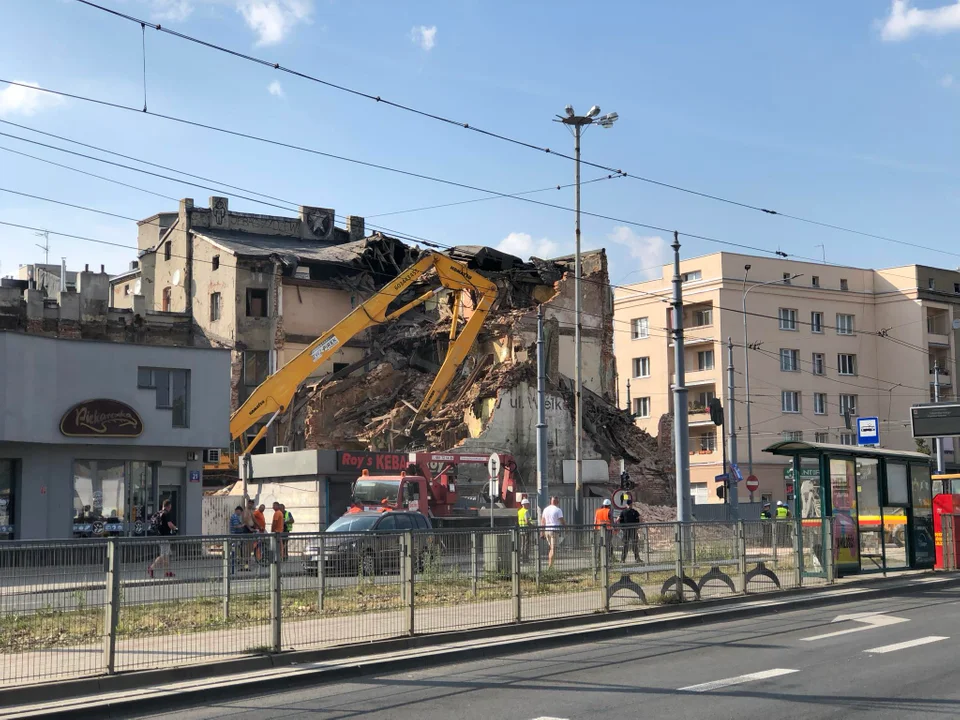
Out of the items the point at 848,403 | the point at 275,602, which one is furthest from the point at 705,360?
the point at 275,602

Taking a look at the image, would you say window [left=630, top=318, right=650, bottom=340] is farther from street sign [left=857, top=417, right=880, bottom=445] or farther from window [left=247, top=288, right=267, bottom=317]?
street sign [left=857, top=417, right=880, bottom=445]

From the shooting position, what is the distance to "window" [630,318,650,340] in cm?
7188

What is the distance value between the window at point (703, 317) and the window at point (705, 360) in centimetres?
179

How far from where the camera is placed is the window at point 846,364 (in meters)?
71.6

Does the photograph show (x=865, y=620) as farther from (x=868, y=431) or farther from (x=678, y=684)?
(x=868, y=431)

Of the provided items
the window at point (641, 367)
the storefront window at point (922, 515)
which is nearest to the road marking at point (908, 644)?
the storefront window at point (922, 515)

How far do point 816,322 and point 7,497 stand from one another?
54736 millimetres

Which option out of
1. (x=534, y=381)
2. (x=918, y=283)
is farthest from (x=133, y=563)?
(x=918, y=283)

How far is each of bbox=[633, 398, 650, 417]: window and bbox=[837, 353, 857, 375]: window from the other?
1277 centimetres

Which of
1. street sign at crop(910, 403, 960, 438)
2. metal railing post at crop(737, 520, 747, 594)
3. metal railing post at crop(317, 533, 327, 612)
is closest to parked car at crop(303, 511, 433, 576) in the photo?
metal railing post at crop(317, 533, 327, 612)

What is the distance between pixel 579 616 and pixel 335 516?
2085cm

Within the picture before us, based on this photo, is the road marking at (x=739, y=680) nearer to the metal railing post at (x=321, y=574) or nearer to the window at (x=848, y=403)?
the metal railing post at (x=321, y=574)

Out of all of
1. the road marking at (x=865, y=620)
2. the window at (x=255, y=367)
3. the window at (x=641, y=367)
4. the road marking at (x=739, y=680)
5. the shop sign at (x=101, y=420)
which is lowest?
the road marking at (x=865, y=620)

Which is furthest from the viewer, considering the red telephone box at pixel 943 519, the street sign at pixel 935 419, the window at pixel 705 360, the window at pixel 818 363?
the window at pixel 818 363
